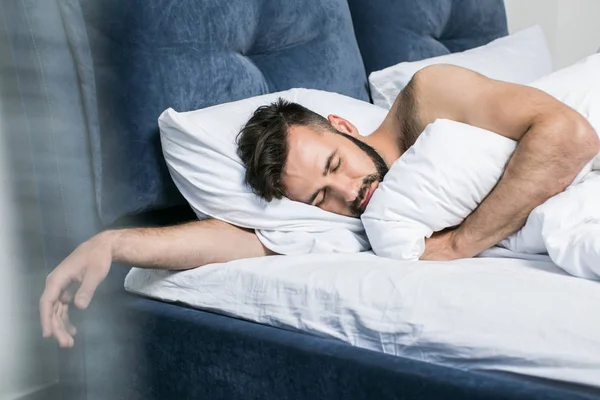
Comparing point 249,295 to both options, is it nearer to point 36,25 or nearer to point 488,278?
point 488,278

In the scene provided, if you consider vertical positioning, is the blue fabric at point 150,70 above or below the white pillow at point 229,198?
above

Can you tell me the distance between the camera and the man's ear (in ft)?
4.90

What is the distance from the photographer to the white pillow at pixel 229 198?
4.28 ft

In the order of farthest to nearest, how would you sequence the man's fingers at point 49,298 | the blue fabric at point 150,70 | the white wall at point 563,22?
the white wall at point 563,22, the blue fabric at point 150,70, the man's fingers at point 49,298

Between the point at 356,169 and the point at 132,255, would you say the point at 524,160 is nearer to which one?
the point at 356,169

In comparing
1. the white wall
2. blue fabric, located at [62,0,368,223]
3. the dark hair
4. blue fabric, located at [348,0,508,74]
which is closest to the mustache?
the dark hair

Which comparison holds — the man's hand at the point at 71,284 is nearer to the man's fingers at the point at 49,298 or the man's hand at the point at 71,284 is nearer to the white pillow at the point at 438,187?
the man's fingers at the point at 49,298

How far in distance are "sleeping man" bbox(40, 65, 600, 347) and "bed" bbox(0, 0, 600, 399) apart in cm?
6

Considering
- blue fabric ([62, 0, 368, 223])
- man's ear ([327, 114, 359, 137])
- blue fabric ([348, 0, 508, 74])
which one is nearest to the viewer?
blue fabric ([62, 0, 368, 223])

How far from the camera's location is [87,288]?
1071 mm

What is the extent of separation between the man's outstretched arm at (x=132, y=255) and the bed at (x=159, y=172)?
4cm

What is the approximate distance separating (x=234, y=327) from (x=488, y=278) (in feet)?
1.20

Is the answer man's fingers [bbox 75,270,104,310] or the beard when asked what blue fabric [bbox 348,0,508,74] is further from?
man's fingers [bbox 75,270,104,310]

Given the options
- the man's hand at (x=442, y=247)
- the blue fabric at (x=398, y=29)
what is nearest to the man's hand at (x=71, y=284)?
the man's hand at (x=442, y=247)
